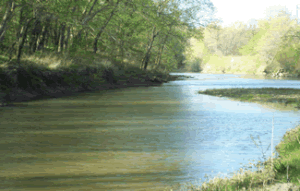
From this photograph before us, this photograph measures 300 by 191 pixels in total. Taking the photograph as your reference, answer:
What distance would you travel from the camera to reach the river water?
232 inches

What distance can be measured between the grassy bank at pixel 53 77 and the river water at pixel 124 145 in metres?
3.19

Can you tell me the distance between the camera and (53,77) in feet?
69.6

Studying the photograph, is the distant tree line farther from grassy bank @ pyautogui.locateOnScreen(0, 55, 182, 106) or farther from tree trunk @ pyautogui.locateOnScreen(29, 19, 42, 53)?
grassy bank @ pyautogui.locateOnScreen(0, 55, 182, 106)

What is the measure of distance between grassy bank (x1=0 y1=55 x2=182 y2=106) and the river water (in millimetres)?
3192

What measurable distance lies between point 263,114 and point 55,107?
26.6 feet

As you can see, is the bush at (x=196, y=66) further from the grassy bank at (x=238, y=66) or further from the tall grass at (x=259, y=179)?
the tall grass at (x=259, y=179)

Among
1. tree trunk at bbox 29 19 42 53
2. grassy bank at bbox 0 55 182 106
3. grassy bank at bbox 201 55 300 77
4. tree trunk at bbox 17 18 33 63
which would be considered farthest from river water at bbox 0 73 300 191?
grassy bank at bbox 201 55 300 77

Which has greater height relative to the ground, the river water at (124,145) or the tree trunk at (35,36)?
the tree trunk at (35,36)

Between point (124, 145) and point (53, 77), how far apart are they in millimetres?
13808

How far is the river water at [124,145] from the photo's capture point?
588cm

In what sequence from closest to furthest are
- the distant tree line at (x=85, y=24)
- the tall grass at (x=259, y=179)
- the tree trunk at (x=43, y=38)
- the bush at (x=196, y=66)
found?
the tall grass at (x=259, y=179), the distant tree line at (x=85, y=24), the tree trunk at (x=43, y=38), the bush at (x=196, y=66)

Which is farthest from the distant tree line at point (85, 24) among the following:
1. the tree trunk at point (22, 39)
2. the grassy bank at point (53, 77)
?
the grassy bank at point (53, 77)

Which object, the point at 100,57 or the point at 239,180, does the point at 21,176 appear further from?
the point at 100,57

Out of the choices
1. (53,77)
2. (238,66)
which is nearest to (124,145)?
(53,77)
